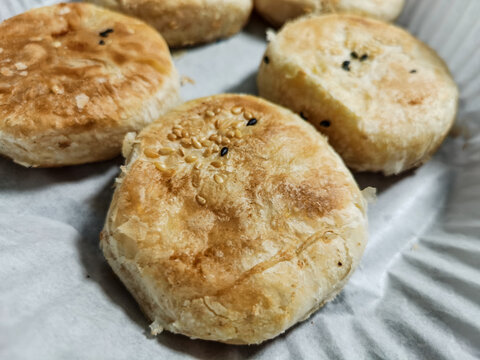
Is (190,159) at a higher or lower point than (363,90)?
lower

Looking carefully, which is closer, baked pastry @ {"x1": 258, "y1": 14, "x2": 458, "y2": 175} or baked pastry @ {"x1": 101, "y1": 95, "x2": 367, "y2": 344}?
baked pastry @ {"x1": 101, "y1": 95, "x2": 367, "y2": 344}

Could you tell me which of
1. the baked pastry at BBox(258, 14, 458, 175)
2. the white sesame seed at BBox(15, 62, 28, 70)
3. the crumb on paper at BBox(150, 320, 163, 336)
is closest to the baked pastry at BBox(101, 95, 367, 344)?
the crumb on paper at BBox(150, 320, 163, 336)

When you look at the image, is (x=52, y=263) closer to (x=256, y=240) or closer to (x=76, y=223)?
(x=76, y=223)

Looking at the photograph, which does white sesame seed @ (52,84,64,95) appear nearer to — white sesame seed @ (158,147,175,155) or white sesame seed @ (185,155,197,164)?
white sesame seed @ (158,147,175,155)

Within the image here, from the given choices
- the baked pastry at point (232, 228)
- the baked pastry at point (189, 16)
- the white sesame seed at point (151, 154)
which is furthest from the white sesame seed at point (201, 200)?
the baked pastry at point (189, 16)

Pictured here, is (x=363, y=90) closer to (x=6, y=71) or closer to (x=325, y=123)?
(x=325, y=123)

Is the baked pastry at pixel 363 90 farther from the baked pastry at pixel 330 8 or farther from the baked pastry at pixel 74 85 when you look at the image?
the baked pastry at pixel 74 85

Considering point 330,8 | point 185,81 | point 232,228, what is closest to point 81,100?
point 185,81
